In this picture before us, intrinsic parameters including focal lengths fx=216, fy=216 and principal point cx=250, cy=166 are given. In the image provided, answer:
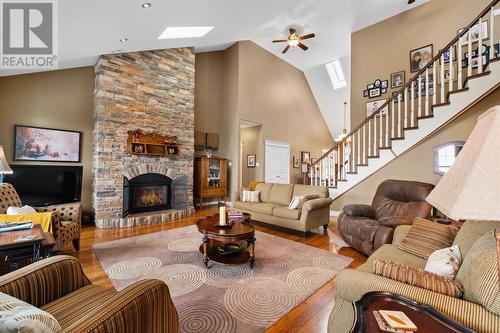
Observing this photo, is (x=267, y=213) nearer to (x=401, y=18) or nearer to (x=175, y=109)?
(x=175, y=109)

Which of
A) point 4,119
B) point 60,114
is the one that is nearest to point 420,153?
point 60,114

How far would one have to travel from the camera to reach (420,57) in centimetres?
484

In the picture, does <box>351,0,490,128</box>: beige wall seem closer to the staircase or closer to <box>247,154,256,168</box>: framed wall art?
the staircase

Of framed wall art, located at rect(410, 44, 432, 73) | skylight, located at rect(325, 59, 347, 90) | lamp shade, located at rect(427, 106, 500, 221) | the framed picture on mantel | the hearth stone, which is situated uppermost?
skylight, located at rect(325, 59, 347, 90)

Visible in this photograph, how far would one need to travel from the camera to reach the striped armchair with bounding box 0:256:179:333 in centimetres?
79

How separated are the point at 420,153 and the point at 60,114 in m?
6.94

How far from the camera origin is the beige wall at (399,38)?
14.6ft

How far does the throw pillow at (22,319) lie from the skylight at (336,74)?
9.02 meters

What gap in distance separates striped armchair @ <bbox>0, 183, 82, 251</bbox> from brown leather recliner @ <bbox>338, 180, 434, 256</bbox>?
3804mm

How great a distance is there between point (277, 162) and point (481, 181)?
277 inches

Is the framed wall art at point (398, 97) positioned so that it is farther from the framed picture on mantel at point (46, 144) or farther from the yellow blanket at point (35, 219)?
the framed picture on mantel at point (46, 144)

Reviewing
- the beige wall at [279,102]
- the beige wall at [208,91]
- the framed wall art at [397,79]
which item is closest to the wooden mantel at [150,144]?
the beige wall at [208,91]

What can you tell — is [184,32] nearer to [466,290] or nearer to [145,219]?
[145,219]

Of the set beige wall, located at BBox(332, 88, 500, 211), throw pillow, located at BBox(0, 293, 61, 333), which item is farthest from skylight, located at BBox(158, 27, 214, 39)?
beige wall, located at BBox(332, 88, 500, 211)
